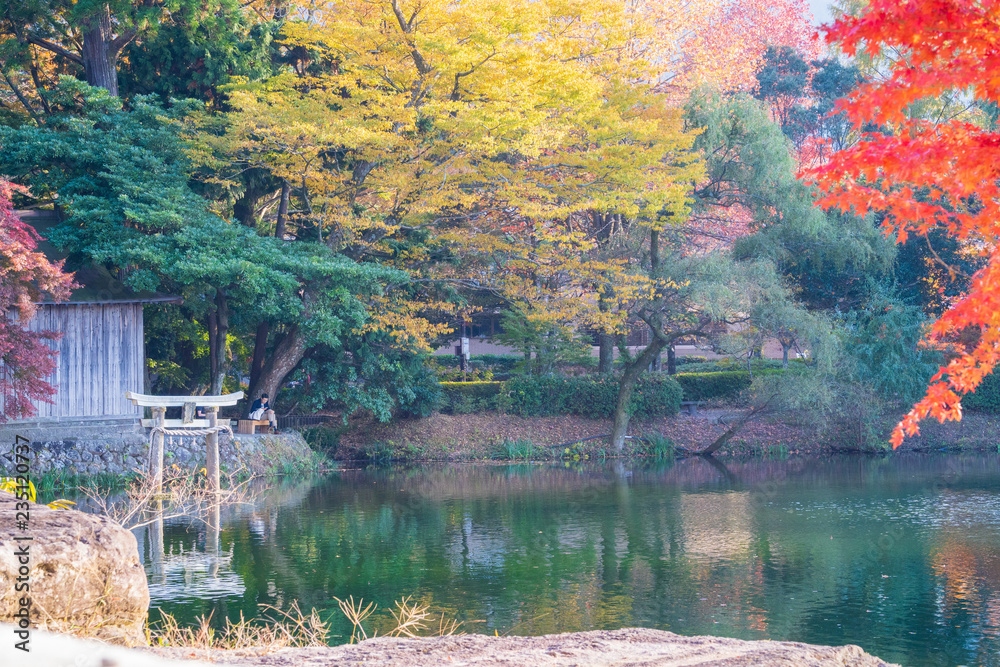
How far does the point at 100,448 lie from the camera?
62.3ft

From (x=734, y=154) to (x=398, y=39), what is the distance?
9.63m

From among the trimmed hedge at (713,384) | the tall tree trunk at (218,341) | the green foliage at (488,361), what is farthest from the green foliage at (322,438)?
the trimmed hedge at (713,384)

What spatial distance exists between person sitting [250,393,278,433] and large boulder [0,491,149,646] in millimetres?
15874

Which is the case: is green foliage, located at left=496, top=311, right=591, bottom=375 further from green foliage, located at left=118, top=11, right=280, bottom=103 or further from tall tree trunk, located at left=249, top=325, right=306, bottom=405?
green foliage, located at left=118, top=11, right=280, bottom=103

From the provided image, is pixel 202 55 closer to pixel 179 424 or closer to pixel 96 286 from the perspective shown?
pixel 96 286

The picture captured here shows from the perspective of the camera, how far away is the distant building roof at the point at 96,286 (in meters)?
19.2

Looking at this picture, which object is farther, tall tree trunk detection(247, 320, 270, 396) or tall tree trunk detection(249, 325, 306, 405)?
tall tree trunk detection(247, 320, 270, 396)

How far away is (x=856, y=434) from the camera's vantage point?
25.5 m

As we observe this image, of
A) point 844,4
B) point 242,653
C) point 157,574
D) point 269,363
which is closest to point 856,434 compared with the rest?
point 844,4

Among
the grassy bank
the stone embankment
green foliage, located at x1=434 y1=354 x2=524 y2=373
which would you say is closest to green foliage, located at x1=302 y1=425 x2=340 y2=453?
the grassy bank

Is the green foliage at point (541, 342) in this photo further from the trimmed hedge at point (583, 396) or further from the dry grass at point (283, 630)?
the dry grass at point (283, 630)

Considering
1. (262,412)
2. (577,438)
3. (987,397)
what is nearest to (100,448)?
(262,412)

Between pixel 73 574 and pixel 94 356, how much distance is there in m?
15.2

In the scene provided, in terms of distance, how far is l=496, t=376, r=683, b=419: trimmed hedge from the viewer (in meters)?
26.6
